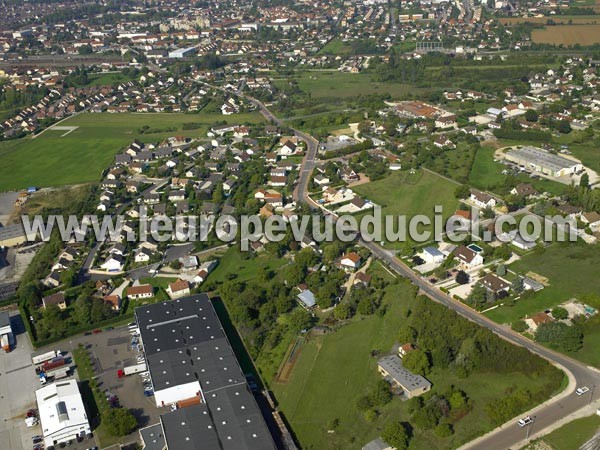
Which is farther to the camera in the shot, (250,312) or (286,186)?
(286,186)

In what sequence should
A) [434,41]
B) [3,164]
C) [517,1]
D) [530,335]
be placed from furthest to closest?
[517,1] < [434,41] < [3,164] < [530,335]

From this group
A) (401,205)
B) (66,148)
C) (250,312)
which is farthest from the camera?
(66,148)

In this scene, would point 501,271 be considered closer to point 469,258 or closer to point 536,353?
point 469,258

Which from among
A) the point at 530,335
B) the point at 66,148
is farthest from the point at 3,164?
the point at 530,335

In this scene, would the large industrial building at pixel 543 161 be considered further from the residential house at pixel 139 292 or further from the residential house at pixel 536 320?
the residential house at pixel 139 292

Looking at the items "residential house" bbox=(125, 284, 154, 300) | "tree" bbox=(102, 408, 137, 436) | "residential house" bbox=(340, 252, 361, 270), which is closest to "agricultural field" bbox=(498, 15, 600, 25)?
"residential house" bbox=(340, 252, 361, 270)

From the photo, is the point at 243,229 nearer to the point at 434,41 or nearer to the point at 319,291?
the point at 319,291

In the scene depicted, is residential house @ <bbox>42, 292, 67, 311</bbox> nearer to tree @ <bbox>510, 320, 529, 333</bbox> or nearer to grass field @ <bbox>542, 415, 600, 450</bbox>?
tree @ <bbox>510, 320, 529, 333</bbox>
